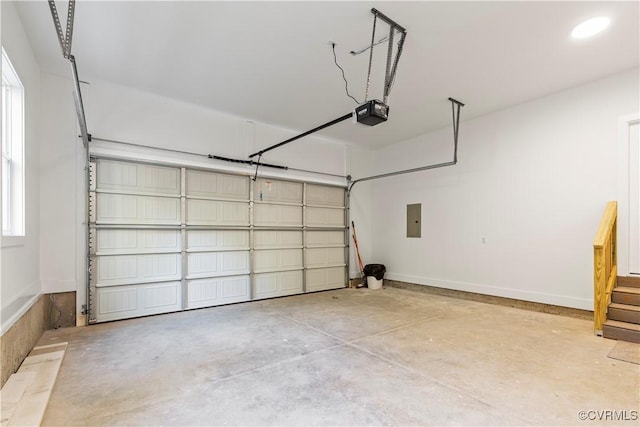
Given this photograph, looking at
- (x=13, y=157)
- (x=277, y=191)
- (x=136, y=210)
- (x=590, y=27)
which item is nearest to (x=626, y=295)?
(x=590, y=27)

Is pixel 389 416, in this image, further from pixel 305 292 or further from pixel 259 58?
pixel 305 292

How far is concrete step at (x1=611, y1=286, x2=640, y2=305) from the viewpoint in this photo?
3604 millimetres

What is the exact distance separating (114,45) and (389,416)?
15.0 feet

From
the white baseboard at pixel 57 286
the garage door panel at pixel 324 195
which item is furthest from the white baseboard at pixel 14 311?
the garage door panel at pixel 324 195

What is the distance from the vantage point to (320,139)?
684cm

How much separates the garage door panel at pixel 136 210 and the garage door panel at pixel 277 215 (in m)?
1.46

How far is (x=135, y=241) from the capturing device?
4.59 meters

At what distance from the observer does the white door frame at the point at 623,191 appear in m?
4.01

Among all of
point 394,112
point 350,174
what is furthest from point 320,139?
point 394,112

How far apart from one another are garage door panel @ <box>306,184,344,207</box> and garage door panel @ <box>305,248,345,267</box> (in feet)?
3.44

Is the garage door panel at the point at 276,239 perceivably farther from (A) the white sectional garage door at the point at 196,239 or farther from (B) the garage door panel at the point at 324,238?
(B) the garage door panel at the point at 324,238

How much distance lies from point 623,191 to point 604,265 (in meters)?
1.20

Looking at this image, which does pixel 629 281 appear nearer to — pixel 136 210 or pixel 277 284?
pixel 277 284

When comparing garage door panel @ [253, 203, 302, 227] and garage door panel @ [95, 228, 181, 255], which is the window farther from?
garage door panel @ [253, 203, 302, 227]
